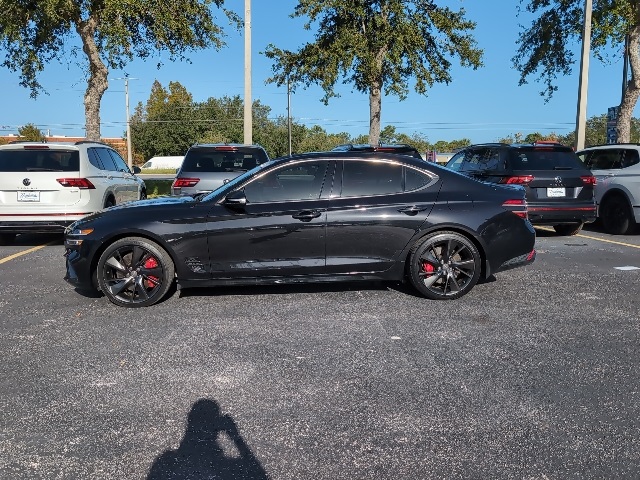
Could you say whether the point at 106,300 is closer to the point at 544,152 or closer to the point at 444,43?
the point at 544,152

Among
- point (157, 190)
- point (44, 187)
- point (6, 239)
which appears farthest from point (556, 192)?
point (157, 190)

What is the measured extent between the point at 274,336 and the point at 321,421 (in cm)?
158

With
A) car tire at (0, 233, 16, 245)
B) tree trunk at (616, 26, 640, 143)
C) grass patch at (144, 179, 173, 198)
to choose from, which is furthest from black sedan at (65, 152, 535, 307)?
tree trunk at (616, 26, 640, 143)

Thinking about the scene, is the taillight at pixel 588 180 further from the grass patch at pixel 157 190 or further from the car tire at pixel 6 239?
the grass patch at pixel 157 190

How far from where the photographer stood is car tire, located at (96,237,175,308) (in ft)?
18.8

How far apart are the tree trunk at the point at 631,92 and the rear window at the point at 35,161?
52.7 ft

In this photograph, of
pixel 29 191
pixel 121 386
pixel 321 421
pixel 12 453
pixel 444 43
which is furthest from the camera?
pixel 444 43

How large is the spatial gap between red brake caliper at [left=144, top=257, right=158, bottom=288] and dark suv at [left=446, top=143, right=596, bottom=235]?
19.9ft

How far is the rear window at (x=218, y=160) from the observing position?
10000 millimetres

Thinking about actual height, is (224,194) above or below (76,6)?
below

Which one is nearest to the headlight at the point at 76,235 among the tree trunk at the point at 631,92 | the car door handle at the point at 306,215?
the car door handle at the point at 306,215

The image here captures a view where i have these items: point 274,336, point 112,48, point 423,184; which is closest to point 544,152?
point 423,184

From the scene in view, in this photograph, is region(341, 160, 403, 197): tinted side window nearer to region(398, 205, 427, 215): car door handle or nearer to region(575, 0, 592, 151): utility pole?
region(398, 205, 427, 215): car door handle

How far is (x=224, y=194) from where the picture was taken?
589 centimetres
